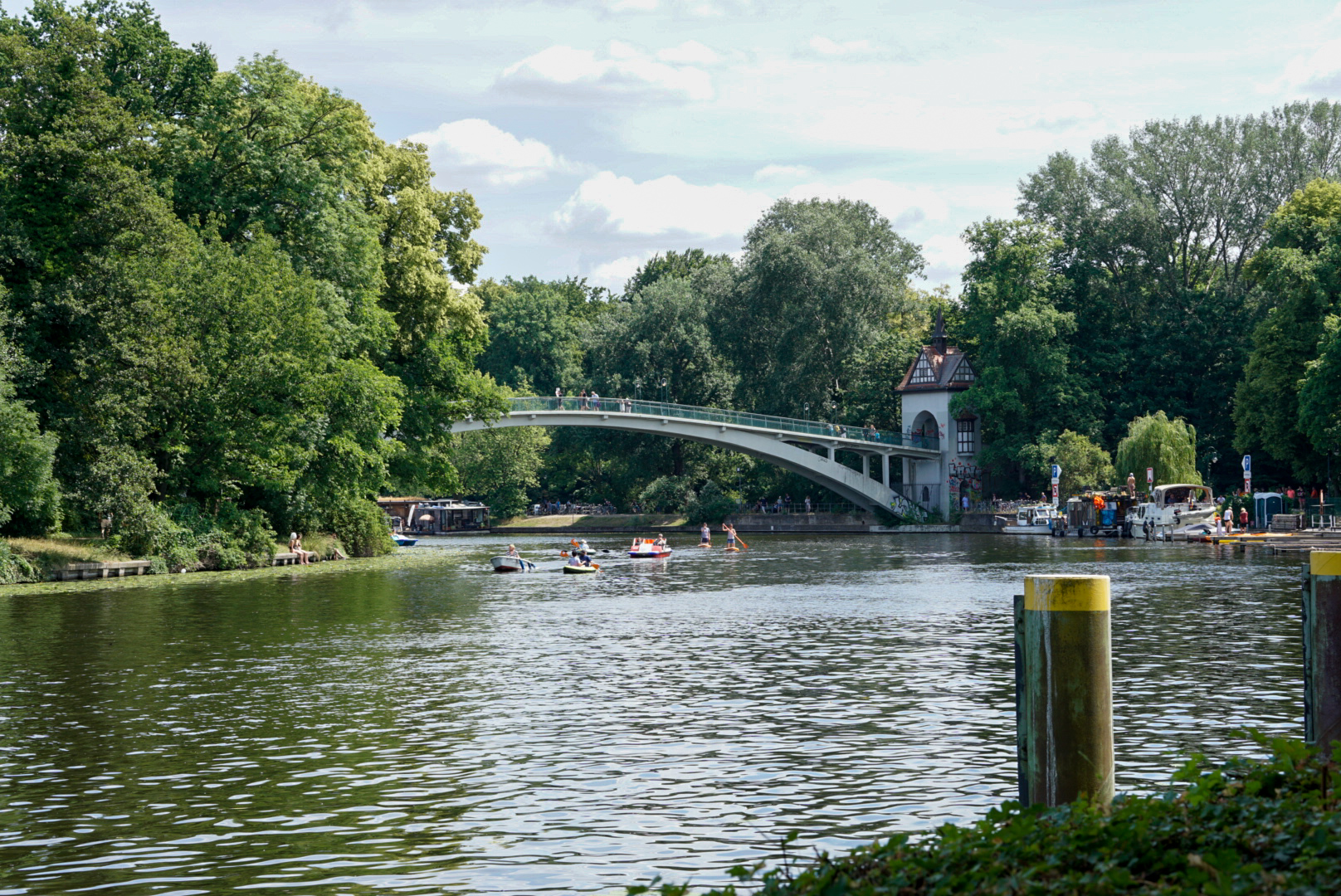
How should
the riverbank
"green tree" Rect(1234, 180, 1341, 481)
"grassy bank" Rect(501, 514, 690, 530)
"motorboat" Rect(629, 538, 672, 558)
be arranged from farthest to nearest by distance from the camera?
"grassy bank" Rect(501, 514, 690, 530) → "green tree" Rect(1234, 180, 1341, 481) → "motorboat" Rect(629, 538, 672, 558) → the riverbank

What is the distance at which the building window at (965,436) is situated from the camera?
305 ft

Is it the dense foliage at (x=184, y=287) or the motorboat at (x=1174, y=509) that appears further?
the motorboat at (x=1174, y=509)

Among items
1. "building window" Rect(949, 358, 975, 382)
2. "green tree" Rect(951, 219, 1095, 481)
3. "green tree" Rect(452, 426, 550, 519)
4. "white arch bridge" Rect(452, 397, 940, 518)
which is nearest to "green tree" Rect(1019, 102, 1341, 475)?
"green tree" Rect(951, 219, 1095, 481)

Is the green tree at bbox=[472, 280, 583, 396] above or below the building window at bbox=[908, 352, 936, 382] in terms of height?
above

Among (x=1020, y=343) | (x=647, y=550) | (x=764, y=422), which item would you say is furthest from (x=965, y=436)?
(x=647, y=550)

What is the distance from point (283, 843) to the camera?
10.9m

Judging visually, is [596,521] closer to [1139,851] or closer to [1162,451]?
[1162,451]

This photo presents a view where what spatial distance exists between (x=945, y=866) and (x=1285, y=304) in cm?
6763

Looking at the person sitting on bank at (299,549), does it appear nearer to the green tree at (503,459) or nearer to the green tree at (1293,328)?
the green tree at (1293,328)

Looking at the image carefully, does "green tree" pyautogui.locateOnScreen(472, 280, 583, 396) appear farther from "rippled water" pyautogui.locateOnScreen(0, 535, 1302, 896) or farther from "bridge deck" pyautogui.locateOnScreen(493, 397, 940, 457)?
"rippled water" pyautogui.locateOnScreen(0, 535, 1302, 896)

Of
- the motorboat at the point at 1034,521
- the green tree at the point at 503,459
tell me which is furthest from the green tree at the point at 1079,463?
the green tree at the point at 503,459

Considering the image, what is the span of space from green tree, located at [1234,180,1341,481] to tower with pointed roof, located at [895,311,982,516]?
21848mm

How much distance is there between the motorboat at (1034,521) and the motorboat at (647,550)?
25729mm

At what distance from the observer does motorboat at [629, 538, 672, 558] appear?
58188mm
